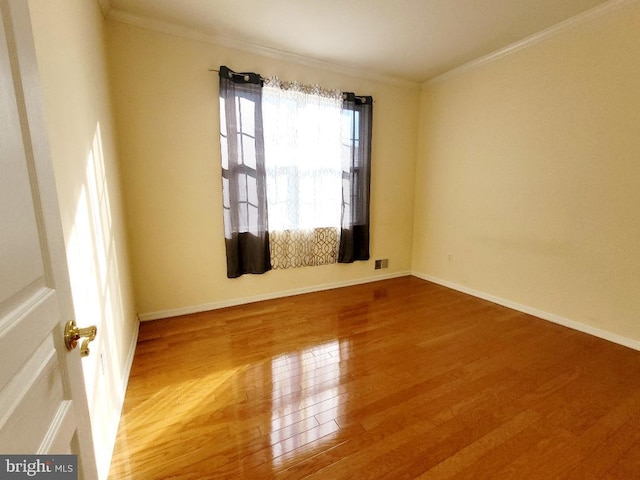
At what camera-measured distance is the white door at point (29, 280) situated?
479mm

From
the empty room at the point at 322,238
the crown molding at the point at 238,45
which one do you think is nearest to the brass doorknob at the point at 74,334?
the empty room at the point at 322,238

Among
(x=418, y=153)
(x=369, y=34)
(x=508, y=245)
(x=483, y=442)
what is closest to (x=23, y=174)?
(x=483, y=442)

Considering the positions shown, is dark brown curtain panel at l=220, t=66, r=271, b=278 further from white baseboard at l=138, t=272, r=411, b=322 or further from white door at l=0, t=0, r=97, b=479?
white door at l=0, t=0, r=97, b=479

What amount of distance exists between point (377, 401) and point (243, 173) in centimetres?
226

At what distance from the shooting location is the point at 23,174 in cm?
56

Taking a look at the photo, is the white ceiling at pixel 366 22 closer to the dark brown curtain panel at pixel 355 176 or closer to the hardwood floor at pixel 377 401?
the dark brown curtain panel at pixel 355 176

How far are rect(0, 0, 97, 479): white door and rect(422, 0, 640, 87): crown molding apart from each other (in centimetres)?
347

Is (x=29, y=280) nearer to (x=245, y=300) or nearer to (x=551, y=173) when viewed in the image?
(x=245, y=300)

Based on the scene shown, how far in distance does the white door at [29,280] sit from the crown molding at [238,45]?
231 centimetres

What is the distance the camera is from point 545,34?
2.53 metres

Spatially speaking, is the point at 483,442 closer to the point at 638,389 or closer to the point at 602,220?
the point at 638,389

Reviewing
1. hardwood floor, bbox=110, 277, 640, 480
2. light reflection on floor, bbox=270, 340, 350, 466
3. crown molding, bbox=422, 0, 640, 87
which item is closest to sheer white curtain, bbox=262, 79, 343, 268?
hardwood floor, bbox=110, 277, 640, 480

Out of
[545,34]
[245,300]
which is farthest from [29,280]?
[545,34]
